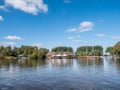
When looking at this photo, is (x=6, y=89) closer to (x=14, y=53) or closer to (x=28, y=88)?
(x=28, y=88)

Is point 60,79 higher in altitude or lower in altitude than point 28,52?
lower

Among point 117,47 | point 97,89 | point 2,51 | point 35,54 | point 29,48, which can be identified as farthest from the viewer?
point 29,48

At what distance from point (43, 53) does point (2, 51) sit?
1496 inches

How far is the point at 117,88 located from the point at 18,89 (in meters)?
14.4

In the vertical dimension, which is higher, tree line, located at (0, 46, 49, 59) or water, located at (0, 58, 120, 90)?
tree line, located at (0, 46, 49, 59)

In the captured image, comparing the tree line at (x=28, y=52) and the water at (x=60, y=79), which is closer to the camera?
the water at (x=60, y=79)

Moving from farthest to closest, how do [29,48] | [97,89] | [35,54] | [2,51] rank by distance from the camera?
[29,48] < [2,51] < [35,54] < [97,89]

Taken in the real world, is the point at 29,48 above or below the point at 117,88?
above


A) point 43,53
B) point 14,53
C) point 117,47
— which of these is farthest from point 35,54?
point 117,47

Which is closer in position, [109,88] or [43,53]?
[109,88]

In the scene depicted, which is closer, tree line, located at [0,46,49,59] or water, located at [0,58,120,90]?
water, located at [0,58,120,90]

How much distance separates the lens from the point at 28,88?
1156 inches

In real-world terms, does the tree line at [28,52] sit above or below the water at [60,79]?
above

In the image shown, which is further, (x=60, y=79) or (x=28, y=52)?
(x=28, y=52)
